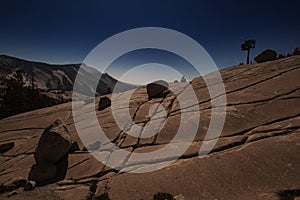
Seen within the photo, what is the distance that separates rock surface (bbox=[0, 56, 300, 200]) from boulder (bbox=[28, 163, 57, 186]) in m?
0.63

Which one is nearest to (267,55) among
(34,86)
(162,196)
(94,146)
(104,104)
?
(104,104)

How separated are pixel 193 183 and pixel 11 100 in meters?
39.1

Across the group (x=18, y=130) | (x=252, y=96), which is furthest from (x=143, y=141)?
(x=18, y=130)

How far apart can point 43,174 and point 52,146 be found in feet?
5.16

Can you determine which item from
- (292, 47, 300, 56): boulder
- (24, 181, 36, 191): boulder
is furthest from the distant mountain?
(292, 47, 300, 56): boulder

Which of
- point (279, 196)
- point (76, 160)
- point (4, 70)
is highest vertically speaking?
point (4, 70)

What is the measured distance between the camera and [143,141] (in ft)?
36.6

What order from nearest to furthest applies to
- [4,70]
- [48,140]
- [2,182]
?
[2,182] < [48,140] < [4,70]

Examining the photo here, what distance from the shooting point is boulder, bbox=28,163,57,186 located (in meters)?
9.66

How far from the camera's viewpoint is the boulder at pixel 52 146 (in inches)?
423

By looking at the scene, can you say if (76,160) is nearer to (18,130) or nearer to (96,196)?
(96,196)

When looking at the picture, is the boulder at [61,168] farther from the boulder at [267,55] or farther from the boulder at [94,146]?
the boulder at [267,55]

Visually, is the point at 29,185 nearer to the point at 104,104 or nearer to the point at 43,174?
the point at 43,174

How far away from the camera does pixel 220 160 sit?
26.6ft
